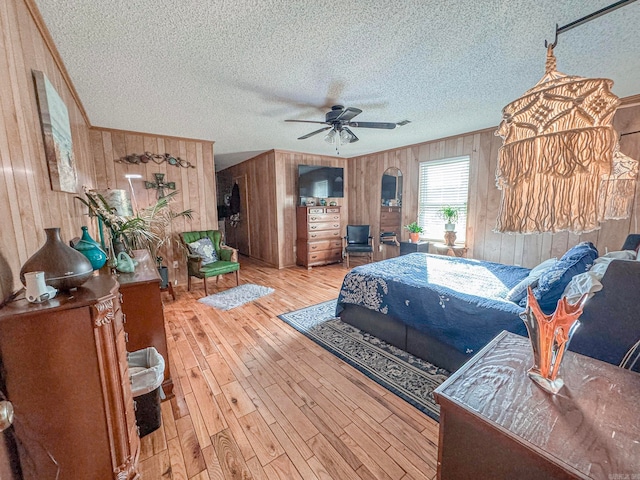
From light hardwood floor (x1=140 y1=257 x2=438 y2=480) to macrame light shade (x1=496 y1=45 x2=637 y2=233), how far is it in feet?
4.47

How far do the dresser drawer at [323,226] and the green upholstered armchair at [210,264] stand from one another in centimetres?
171

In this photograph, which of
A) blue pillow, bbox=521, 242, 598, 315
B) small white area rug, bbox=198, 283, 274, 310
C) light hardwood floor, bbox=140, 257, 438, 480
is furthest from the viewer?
small white area rug, bbox=198, 283, 274, 310

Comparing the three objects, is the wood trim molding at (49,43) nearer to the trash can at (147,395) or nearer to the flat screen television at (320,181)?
the trash can at (147,395)

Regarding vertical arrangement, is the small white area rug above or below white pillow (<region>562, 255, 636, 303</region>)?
below

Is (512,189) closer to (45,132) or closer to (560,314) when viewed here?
(560,314)

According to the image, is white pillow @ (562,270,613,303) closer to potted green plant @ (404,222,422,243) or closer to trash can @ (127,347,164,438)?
trash can @ (127,347,164,438)

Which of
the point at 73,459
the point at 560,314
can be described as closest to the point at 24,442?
the point at 73,459

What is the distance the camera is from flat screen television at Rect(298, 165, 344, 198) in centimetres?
546

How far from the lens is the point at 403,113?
127 inches

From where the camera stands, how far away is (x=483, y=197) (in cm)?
408

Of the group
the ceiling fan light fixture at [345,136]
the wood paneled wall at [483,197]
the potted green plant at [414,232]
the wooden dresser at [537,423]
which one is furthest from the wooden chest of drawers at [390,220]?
the wooden dresser at [537,423]

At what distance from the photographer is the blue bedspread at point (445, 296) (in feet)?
6.00

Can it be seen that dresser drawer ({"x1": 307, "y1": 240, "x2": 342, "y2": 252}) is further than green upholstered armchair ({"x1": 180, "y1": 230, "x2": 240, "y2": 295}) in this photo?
Yes

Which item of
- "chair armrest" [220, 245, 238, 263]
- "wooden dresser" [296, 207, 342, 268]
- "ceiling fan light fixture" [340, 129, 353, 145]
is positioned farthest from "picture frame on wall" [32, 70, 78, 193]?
"wooden dresser" [296, 207, 342, 268]
